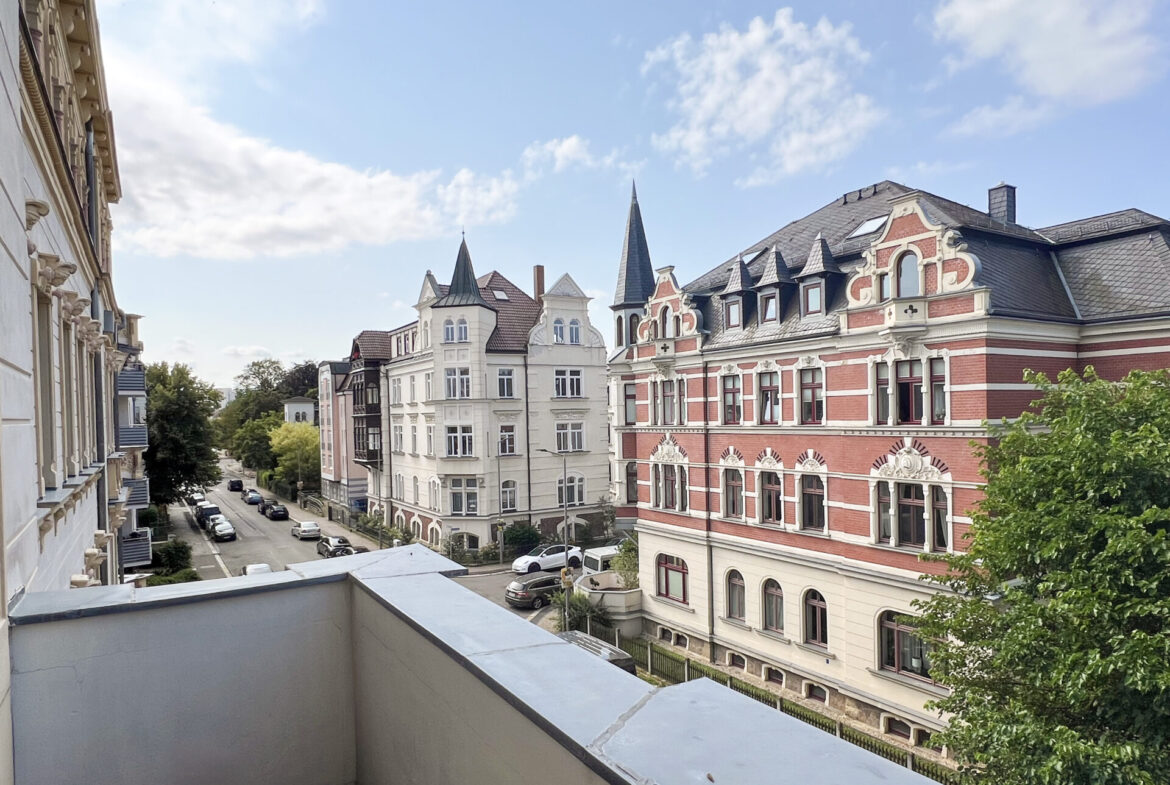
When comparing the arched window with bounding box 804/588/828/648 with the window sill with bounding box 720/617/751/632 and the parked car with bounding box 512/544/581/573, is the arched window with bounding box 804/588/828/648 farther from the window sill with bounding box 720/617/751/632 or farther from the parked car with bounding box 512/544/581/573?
the parked car with bounding box 512/544/581/573

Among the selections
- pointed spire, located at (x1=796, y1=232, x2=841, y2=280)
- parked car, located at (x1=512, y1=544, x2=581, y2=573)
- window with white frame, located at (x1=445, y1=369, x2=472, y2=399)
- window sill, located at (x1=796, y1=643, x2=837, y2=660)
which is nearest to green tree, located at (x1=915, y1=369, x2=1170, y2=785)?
window sill, located at (x1=796, y1=643, x2=837, y2=660)

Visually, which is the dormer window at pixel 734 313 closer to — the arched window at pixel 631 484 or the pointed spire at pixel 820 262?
the pointed spire at pixel 820 262

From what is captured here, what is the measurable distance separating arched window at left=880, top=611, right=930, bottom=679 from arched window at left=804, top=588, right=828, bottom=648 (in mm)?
1696

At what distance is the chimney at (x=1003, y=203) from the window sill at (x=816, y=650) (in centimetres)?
1241

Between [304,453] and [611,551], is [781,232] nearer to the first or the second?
[611,551]

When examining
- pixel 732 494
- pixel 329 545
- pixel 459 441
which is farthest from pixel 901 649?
pixel 329 545

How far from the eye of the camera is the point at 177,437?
3481 centimetres

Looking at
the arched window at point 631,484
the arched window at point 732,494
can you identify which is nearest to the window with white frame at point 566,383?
the arched window at point 631,484

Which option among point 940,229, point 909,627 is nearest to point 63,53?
point 940,229

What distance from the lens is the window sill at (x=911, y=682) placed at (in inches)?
571

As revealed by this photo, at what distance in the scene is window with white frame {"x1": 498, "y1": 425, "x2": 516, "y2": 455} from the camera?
3309 centimetres

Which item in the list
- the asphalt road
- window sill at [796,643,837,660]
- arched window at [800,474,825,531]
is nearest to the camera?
window sill at [796,643,837,660]

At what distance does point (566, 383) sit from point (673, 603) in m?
15.5

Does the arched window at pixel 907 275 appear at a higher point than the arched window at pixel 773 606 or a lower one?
higher
